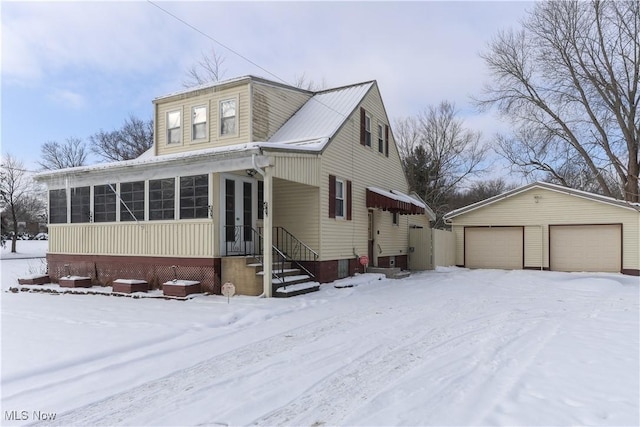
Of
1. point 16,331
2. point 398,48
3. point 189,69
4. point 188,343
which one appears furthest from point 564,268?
point 189,69

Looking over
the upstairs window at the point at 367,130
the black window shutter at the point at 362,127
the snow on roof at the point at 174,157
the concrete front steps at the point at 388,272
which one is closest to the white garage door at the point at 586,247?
the concrete front steps at the point at 388,272

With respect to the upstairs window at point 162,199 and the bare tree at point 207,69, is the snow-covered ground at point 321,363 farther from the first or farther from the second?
the bare tree at point 207,69

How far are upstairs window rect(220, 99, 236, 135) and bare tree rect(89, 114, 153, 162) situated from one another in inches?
1246

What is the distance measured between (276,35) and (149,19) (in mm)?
4157

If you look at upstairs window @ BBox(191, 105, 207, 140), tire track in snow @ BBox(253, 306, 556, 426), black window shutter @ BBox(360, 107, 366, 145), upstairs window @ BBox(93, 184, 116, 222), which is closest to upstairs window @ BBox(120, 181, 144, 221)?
upstairs window @ BBox(93, 184, 116, 222)

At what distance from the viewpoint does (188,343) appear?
6113 millimetres

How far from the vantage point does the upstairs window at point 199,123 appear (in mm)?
14459

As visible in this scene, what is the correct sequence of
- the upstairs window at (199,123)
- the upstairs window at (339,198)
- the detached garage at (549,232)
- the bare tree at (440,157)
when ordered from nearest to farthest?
1. the upstairs window at (339,198)
2. the upstairs window at (199,123)
3. the detached garage at (549,232)
4. the bare tree at (440,157)

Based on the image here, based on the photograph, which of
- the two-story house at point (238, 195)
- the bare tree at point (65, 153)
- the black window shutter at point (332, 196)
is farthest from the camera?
the bare tree at point (65, 153)

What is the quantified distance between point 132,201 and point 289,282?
535cm

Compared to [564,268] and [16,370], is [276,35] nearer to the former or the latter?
[16,370]

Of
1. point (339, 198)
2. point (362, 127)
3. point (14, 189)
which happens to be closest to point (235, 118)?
point (339, 198)

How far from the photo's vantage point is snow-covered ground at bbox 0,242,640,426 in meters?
3.70

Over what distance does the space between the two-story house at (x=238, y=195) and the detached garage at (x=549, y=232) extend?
5.87m
